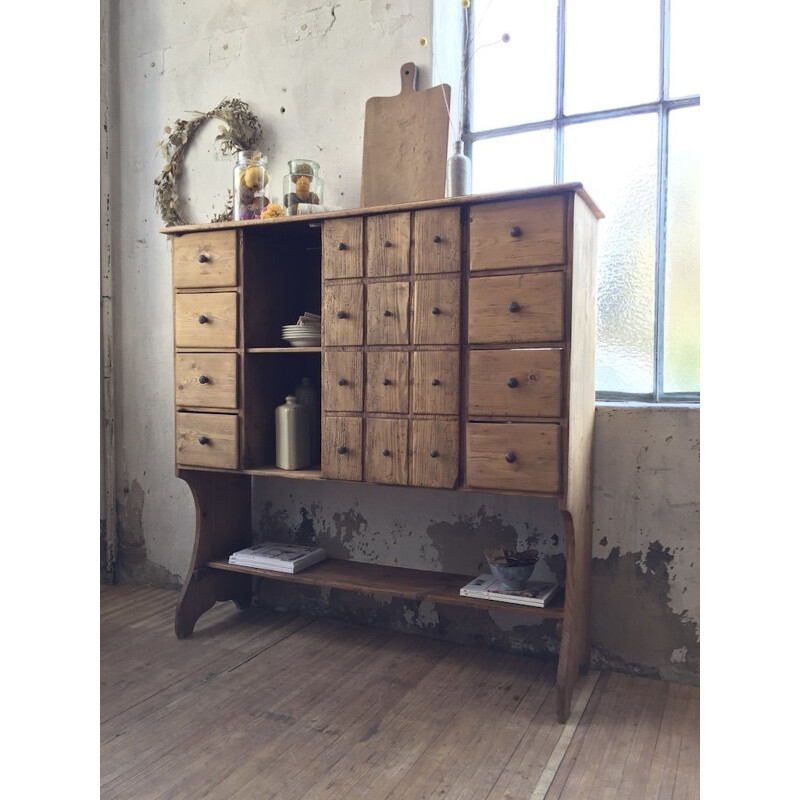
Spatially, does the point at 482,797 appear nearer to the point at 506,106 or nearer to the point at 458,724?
the point at 458,724

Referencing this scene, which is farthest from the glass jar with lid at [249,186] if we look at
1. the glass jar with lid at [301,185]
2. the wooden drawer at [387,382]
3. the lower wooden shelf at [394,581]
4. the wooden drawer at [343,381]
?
the lower wooden shelf at [394,581]

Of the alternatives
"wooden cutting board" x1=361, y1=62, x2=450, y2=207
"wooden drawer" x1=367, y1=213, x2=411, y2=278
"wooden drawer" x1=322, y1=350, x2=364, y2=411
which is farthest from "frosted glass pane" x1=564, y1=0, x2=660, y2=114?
"wooden drawer" x1=322, y1=350, x2=364, y2=411

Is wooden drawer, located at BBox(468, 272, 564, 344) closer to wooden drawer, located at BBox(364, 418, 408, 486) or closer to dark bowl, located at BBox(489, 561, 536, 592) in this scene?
wooden drawer, located at BBox(364, 418, 408, 486)

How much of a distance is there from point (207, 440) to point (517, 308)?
133 cm

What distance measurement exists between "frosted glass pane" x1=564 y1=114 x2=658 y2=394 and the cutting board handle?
0.67 meters

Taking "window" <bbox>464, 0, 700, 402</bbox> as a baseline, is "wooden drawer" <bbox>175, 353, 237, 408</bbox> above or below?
below

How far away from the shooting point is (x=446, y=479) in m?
2.32

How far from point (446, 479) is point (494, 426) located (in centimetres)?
24

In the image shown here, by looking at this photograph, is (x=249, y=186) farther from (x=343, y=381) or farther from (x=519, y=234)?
(x=519, y=234)

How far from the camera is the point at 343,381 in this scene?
2.49 m

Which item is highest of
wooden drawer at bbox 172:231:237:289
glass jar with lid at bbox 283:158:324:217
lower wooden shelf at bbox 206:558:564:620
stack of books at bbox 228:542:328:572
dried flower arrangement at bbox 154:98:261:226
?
dried flower arrangement at bbox 154:98:261:226

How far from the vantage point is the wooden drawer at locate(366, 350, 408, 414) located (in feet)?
7.85

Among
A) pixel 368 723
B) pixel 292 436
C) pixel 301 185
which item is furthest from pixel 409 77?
pixel 368 723
